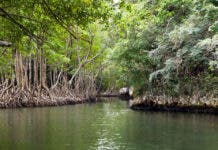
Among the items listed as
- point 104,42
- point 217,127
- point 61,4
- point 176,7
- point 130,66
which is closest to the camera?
point 61,4

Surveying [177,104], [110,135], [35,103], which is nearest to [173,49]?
[177,104]

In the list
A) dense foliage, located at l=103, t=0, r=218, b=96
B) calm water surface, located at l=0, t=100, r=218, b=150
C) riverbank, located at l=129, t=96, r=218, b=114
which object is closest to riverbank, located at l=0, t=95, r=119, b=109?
dense foliage, located at l=103, t=0, r=218, b=96

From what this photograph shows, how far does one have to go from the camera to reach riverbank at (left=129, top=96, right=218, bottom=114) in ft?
62.3

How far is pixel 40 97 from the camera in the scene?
26.8m

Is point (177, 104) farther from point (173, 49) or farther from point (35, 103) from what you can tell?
point (35, 103)

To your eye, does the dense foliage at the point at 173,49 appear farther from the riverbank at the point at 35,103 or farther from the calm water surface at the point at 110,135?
the riverbank at the point at 35,103

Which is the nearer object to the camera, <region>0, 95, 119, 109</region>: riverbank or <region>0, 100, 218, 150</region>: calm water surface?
<region>0, 100, 218, 150</region>: calm water surface

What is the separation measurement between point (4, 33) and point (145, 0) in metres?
9.66

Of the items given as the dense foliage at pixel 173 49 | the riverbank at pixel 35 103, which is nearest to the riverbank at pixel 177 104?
the dense foliage at pixel 173 49

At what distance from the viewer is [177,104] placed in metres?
20.8

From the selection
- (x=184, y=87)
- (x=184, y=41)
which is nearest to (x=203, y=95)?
(x=184, y=87)

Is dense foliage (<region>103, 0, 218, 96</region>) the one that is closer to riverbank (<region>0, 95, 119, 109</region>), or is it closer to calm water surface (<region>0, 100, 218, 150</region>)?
calm water surface (<region>0, 100, 218, 150</region>)

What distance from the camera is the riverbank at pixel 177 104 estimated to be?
748 inches

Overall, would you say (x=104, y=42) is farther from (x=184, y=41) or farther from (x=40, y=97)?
(x=184, y=41)
